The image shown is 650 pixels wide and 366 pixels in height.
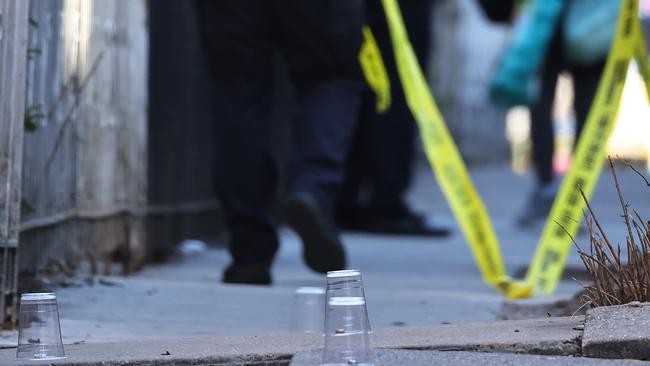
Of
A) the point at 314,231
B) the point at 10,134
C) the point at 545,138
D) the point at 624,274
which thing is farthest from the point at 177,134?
the point at 624,274

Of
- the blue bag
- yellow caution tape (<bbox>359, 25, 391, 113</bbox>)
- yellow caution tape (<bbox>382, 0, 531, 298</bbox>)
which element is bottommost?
yellow caution tape (<bbox>382, 0, 531, 298</bbox>)

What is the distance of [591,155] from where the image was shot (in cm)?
476

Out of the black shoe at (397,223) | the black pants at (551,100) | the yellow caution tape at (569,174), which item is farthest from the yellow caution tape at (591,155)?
the black shoe at (397,223)

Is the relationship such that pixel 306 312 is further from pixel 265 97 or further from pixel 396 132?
pixel 396 132

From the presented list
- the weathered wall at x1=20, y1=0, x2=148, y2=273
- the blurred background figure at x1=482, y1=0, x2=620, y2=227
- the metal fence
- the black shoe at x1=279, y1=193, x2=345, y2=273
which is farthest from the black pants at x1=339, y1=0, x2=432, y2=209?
the black shoe at x1=279, y1=193, x2=345, y2=273

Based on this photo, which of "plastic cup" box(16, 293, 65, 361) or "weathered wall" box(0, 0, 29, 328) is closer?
"plastic cup" box(16, 293, 65, 361)

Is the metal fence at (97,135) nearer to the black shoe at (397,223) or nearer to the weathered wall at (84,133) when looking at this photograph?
the weathered wall at (84,133)

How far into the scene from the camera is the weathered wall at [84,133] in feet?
13.1

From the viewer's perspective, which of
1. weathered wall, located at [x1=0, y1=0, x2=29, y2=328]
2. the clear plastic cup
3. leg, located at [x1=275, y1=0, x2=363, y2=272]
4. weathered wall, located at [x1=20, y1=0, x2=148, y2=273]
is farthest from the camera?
leg, located at [x1=275, y1=0, x2=363, y2=272]

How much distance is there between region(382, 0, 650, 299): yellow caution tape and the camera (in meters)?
4.59

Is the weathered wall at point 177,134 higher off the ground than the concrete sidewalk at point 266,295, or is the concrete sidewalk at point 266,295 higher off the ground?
the weathered wall at point 177,134

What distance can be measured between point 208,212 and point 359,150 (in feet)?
4.05

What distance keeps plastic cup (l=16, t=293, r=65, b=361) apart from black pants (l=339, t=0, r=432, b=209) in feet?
15.0

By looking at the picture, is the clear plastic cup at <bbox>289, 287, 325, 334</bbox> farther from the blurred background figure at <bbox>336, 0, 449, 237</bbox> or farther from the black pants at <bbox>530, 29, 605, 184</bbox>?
the blurred background figure at <bbox>336, 0, 449, 237</bbox>
